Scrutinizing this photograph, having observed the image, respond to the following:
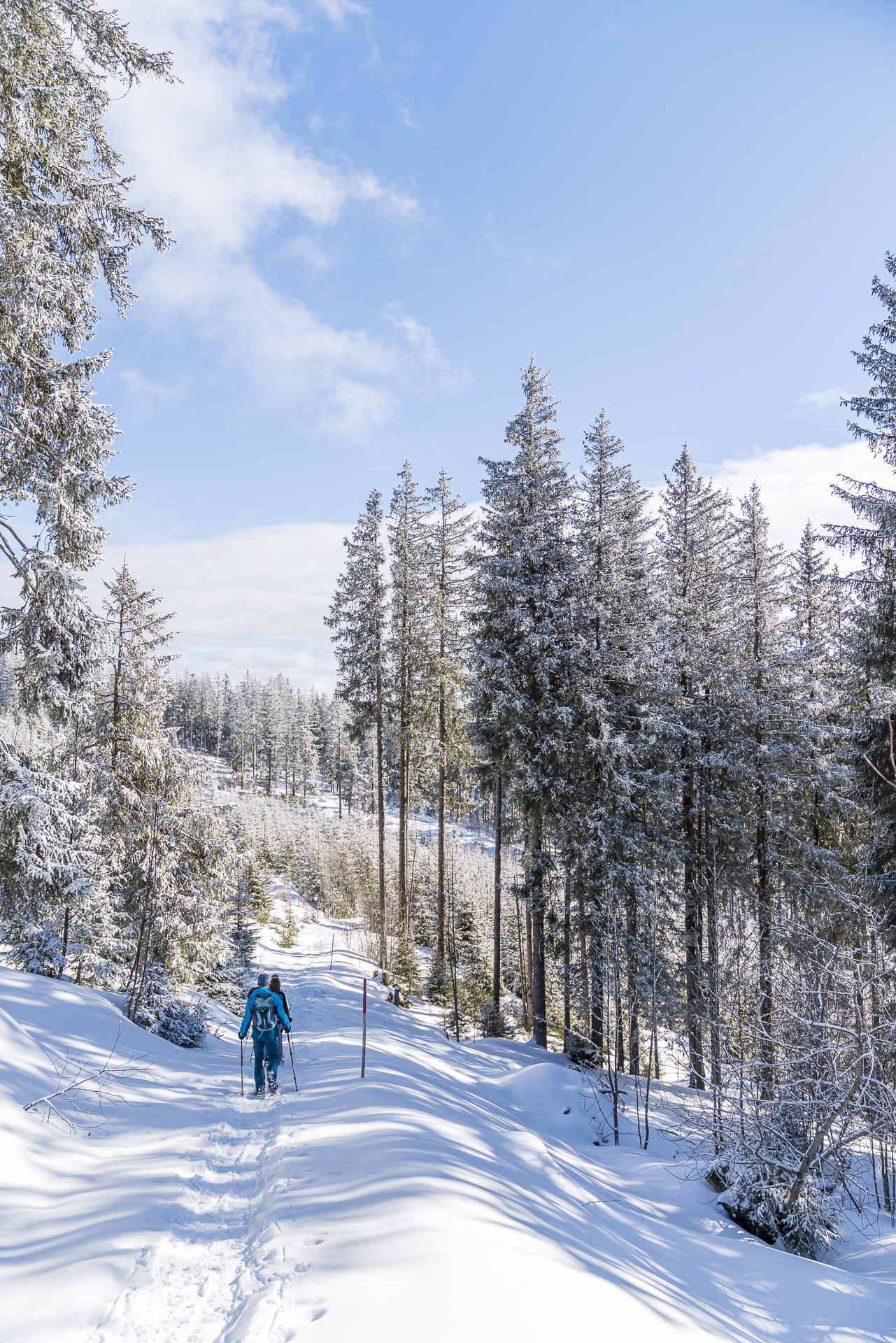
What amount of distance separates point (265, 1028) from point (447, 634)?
48.1 ft

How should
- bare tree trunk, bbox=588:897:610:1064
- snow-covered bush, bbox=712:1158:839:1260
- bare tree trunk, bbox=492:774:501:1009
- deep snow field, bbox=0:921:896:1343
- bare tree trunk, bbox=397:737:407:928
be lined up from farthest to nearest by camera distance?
bare tree trunk, bbox=397:737:407:928 < bare tree trunk, bbox=492:774:501:1009 < bare tree trunk, bbox=588:897:610:1064 < snow-covered bush, bbox=712:1158:839:1260 < deep snow field, bbox=0:921:896:1343

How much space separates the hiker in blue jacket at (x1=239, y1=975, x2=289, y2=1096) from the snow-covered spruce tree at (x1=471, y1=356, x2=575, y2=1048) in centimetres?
788

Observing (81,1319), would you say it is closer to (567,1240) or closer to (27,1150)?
(27,1150)

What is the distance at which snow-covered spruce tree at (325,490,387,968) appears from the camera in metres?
21.4

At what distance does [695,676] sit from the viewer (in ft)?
52.3

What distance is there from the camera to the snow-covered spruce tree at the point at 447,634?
20672 millimetres

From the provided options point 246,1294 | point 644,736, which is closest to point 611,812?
point 644,736

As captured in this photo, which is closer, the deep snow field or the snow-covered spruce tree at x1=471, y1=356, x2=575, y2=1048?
the deep snow field

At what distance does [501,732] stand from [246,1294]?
492 inches

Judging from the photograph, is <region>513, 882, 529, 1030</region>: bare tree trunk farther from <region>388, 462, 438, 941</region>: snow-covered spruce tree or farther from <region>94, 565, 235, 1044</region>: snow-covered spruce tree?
<region>94, 565, 235, 1044</region>: snow-covered spruce tree

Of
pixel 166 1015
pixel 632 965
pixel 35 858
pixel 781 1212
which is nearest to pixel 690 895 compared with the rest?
pixel 632 965

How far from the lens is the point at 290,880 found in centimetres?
4578

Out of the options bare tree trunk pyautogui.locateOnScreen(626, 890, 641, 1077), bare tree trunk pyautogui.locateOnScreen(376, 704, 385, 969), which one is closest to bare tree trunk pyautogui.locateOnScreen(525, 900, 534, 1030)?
bare tree trunk pyautogui.locateOnScreen(626, 890, 641, 1077)

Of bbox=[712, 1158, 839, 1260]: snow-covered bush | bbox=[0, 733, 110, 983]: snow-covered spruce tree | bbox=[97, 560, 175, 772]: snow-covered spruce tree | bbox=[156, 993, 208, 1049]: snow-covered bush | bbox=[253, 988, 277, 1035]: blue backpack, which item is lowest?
bbox=[712, 1158, 839, 1260]: snow-covered bush
